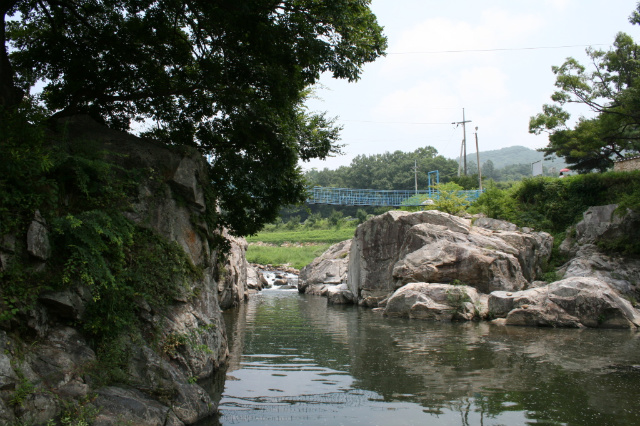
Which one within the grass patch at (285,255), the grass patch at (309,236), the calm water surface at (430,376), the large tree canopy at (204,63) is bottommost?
the calm water surface at (430,376)

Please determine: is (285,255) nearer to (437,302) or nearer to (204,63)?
(437,302)

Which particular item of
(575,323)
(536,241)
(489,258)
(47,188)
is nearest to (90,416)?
(47,188)

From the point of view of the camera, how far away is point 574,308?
16125 mm

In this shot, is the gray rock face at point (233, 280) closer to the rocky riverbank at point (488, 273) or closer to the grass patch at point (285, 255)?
the rocky riverbank at point (488, 273)

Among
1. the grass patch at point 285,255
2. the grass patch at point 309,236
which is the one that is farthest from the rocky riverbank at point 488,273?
the grass patch at point 309,236

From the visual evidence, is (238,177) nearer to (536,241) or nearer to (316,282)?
(536,241)

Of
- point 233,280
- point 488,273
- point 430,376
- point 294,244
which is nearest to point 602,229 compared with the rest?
point 488,273

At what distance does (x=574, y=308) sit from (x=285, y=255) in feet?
120

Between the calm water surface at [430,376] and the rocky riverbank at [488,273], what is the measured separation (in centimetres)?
136

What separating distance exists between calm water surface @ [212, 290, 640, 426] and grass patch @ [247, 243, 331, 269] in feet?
108

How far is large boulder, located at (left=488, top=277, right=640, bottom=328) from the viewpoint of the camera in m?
15.8

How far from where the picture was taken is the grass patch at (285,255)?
161ft

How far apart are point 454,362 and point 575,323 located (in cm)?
730

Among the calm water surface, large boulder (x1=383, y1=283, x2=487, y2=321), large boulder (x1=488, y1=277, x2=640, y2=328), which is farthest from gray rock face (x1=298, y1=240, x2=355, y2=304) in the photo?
the calm water surface
